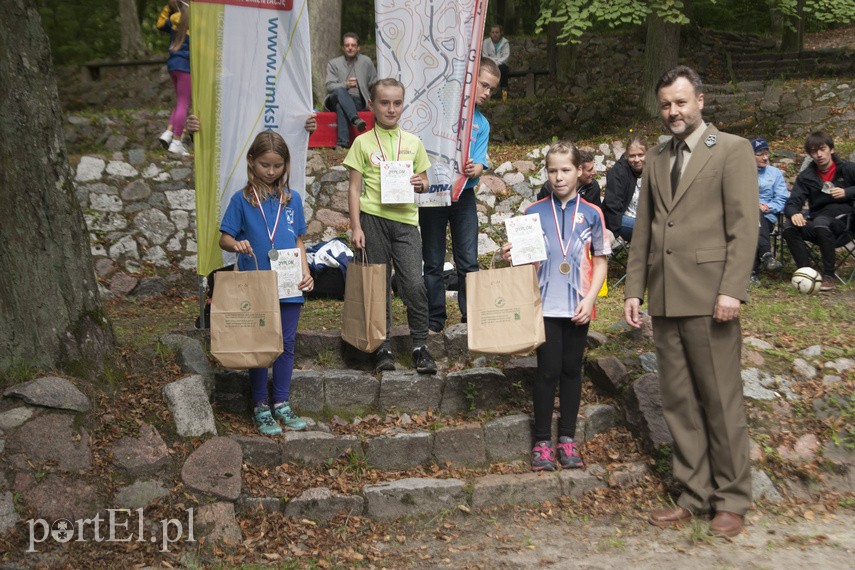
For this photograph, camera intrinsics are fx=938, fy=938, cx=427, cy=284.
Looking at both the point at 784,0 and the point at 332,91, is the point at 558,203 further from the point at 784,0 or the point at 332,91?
the point at 784,0

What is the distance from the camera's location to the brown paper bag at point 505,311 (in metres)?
4.60

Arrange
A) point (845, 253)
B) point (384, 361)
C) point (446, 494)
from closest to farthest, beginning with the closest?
point (446, 494) < point (384, 361) < point (845, 253)

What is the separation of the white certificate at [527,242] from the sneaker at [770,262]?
429 centimetres

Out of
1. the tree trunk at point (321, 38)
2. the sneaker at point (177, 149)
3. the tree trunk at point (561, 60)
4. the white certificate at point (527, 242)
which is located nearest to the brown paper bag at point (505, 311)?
the white certificate at point (527, 242)

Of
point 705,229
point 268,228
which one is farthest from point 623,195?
point 268,228

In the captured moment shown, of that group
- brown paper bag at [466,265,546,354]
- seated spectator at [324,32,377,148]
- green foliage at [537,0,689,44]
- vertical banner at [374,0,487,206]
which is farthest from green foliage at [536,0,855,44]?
brown paper bag at [466,265,546,354]

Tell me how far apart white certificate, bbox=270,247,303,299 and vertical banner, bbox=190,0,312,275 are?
2.52ft

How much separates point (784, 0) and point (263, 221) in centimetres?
1075

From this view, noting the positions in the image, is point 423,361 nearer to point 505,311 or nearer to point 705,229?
point 505,311

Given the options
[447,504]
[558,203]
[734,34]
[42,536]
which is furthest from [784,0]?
[42,536]

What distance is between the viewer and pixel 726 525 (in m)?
4.19

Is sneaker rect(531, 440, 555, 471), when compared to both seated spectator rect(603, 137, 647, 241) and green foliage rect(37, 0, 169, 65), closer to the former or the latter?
seated spectator rect(603, 137, 647, 241)

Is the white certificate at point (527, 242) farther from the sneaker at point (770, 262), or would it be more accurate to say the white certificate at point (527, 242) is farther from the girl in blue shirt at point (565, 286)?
the sneaker at point (770, 262)

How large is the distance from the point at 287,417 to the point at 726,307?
2385 millimetres
